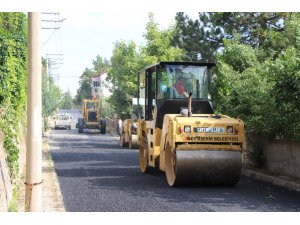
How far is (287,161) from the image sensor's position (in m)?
13.4

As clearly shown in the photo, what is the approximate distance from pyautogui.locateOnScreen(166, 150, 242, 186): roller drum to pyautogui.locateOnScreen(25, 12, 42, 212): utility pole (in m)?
5.22

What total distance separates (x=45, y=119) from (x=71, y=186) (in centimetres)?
2930

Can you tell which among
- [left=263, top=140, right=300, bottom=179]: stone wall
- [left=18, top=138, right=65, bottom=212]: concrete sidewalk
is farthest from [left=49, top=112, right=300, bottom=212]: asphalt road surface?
[left=263, top=140, right=300, bottom=179]: stone wall

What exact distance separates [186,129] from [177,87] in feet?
7.02

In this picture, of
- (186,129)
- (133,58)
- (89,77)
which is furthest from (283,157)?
(89,77)

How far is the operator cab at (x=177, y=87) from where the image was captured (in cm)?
1371

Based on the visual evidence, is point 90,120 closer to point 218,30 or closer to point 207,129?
point 218,30

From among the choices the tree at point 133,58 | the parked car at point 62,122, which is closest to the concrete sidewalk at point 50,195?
the tree at point 133,58

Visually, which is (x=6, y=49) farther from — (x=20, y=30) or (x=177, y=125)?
(x=20, y=30)

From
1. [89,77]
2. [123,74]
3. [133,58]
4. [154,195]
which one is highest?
[89,77]

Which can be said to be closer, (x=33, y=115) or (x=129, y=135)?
(x=33, y=115)

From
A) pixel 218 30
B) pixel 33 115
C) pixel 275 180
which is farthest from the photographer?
pixel 218 30

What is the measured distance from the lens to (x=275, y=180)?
12.9 meters

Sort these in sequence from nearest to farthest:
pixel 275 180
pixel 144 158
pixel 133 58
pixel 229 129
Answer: pixel 229 129 < pixel 275 180 < pixel 144 158 < pixel 133 58
